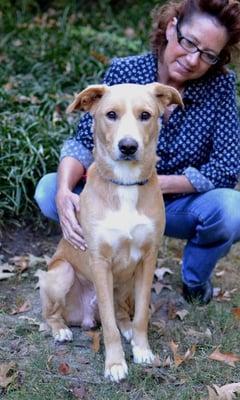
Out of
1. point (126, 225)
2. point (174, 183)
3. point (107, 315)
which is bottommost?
point (107, 315)

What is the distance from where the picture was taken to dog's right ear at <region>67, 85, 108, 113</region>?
10.1 ft

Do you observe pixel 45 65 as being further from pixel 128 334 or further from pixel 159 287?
pixel 128 334

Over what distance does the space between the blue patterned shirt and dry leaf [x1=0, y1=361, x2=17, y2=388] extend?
1.24 m

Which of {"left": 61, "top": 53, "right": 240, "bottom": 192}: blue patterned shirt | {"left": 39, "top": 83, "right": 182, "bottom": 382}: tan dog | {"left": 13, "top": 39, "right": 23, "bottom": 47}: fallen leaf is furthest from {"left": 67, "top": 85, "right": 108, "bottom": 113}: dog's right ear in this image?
{"left": 13, "top": 39, "right": 23, "bottom": 47}: fallen leaf

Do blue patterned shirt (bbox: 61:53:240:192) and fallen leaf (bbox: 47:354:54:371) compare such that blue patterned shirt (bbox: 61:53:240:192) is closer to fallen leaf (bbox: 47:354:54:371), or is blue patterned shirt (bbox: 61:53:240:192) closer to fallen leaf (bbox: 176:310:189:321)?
fallen leaf (bbox: 176:310:189:321)

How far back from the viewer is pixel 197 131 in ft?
12.3

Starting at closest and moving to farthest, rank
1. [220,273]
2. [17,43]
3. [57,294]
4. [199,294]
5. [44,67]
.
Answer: [57,294] → [199,294] → [220,273] → [44,67] → [17,43]

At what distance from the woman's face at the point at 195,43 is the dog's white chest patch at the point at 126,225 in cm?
83

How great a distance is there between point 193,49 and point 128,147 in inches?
36.2

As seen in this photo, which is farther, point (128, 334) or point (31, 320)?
point (31, 320)

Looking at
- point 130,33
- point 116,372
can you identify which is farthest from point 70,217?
point 130,33

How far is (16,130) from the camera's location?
5188 millimetres

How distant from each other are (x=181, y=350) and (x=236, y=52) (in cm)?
171

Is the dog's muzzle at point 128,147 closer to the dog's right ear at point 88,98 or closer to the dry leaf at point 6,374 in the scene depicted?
the dog's right ear at point 88,98
